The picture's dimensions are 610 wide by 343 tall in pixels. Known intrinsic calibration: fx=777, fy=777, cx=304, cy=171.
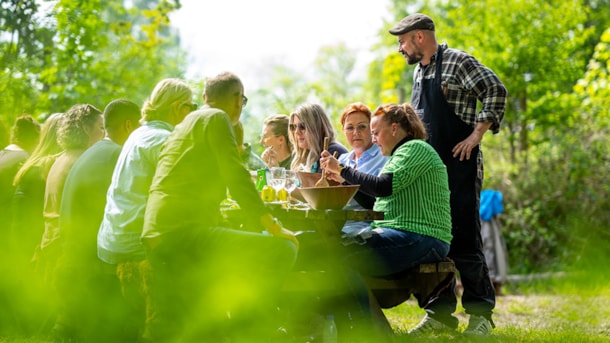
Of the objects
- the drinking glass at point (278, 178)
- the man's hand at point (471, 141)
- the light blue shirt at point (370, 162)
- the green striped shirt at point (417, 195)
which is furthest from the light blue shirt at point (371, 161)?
the drinking glass at point (278, 178)

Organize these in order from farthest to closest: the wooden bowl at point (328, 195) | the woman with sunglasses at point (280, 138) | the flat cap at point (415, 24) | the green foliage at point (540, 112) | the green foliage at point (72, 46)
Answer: the green foliage at point (540, 112)
the woman with sunglasses at point (280, 138)
the flat cap at point (415, 24)
the wooden bowl at point (328, 195)
the green foliage at point (72, 46)

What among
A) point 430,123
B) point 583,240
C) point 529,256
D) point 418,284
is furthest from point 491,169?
point 583,240

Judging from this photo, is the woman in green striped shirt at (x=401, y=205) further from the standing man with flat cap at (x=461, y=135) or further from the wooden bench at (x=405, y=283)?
the standing man with flat cap at (x=461, y=135)

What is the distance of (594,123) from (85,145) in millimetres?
9356

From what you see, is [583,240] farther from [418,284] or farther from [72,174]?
[72,174]

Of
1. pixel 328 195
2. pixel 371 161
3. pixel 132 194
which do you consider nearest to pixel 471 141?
pixel 371 161

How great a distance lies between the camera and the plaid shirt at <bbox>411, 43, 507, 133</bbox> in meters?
4.81

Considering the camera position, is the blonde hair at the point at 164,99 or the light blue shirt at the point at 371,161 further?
the light blue shirt at the point at 371,161

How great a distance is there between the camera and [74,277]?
14.6ft

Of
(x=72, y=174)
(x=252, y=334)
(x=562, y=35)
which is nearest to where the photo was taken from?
(x=252, y=334)

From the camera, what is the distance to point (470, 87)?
4.87m

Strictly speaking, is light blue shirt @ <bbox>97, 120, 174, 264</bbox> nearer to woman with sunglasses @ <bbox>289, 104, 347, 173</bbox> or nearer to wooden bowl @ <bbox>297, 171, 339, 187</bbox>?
wooden bowl @ <bbox>297, 171, 339, 187</bbox>

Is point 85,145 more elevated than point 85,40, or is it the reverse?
point 85,40

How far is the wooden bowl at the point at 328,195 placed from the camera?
385 cm
